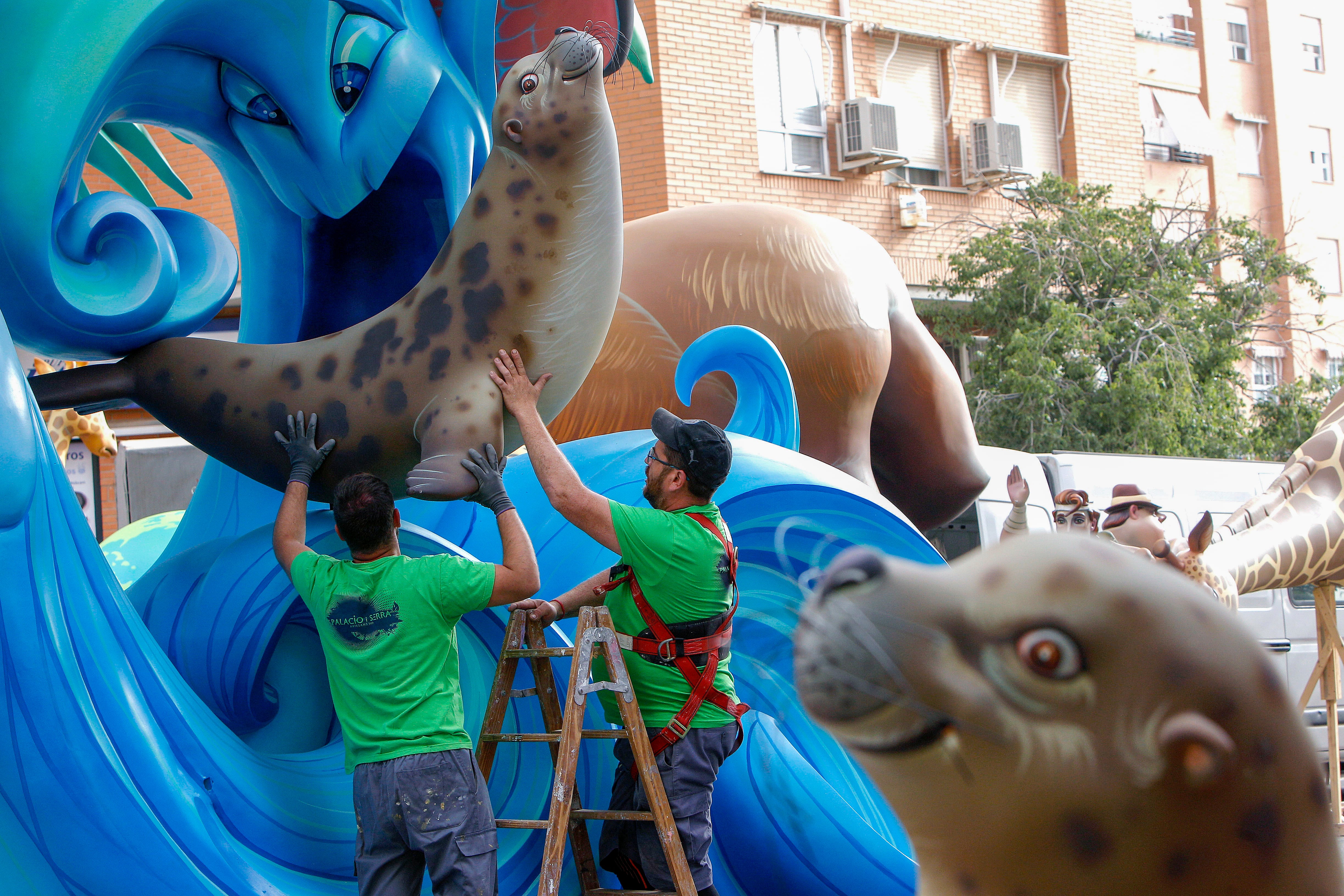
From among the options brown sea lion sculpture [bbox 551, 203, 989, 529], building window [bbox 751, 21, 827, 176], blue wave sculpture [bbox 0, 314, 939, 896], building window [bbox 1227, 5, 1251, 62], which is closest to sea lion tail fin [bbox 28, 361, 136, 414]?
blue wave sculpture [bbox 0, 314, 939, 896]

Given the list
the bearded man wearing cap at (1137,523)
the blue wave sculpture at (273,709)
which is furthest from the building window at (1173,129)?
the blue wave sculpture at (273,709)

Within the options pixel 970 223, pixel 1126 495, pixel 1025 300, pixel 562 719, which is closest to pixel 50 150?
pixel 562 719

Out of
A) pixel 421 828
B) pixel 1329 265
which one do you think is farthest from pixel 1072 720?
pixel 1329 265

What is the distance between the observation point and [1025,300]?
13.6 metres

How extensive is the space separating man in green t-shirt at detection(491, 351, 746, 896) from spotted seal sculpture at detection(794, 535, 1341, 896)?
1972 mm

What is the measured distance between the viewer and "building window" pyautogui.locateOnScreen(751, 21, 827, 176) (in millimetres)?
14281

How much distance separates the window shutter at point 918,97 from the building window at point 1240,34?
900 centimetres

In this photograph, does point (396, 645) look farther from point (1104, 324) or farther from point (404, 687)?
point (1104, 324)

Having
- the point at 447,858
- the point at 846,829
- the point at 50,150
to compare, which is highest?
the point at 50,150

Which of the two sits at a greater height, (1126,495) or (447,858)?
(1126,495)

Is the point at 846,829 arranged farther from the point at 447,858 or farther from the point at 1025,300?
the point at 1025,300

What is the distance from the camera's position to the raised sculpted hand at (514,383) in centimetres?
315

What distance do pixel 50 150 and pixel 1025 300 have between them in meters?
12.1

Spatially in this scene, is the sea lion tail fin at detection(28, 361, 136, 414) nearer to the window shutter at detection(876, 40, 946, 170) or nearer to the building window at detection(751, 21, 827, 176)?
the building window at detection(751, 21, 827, 176)
